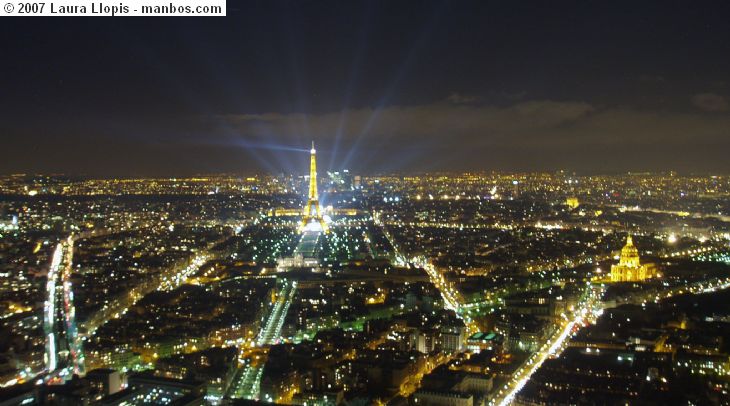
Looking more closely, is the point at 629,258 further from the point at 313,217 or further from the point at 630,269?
the point at 313,217

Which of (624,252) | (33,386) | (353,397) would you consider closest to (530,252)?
(624,252)

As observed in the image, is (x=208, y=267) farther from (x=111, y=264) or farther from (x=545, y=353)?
(x=545, y=353)

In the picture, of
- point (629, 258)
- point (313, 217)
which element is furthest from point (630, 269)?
point (313, 217)

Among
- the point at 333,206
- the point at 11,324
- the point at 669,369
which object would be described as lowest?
the point at 669,369

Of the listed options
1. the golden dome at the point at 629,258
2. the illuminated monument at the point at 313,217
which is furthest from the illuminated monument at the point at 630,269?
the illuminated monument at the point at 313,217

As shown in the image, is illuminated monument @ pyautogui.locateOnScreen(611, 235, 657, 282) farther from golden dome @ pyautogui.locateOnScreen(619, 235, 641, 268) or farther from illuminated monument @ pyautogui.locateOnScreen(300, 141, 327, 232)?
illuminated monument @ pyautogui.locateOnScreen(300, 141, 327, 232)

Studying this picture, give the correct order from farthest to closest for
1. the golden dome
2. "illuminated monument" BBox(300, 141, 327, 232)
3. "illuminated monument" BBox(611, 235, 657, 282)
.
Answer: "illuminated monument" BBox(300, 141, 327, 232) < the golden dome < "illuminated monument" BBox(611, 235, 657, 282)

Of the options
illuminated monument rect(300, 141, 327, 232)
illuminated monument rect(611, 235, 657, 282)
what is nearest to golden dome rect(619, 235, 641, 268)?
illuminated monument rect(611, 235, 657, 282)

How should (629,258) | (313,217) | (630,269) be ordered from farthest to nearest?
(313,217), (629,258), (630,269)
